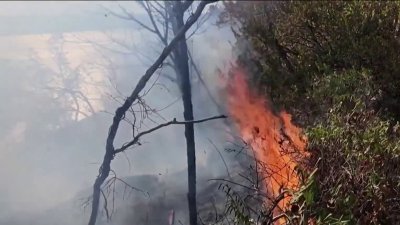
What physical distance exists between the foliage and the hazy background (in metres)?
2.58

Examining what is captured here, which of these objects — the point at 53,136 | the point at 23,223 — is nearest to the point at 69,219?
the point at 23,223

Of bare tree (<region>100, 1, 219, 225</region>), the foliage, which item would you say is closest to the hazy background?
bare tree (<region>100, 1, 219, 225</region>)

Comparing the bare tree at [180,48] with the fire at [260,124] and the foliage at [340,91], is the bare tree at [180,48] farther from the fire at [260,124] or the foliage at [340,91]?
the foliage at [340,91]

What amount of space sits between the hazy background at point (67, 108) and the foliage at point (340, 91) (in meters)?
2.58

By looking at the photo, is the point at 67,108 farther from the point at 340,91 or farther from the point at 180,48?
the point at 340,91

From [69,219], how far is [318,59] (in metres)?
5.25

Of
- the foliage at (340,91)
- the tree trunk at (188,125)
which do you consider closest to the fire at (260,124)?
the foliage at (340,91)

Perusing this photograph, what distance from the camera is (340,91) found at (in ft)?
24.0

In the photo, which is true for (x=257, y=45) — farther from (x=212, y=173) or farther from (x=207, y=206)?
(x=207, y=206)

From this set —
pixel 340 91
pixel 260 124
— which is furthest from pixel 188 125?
pixel 260 124

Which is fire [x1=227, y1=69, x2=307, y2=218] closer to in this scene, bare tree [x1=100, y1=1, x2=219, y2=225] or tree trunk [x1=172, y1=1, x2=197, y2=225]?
bare tree [x1=100, y1=1, x2=219, y2=225]

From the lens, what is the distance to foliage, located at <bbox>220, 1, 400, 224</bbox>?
17.8 feet

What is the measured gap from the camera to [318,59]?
9133 millimetres

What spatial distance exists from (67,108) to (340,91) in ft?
20.7
